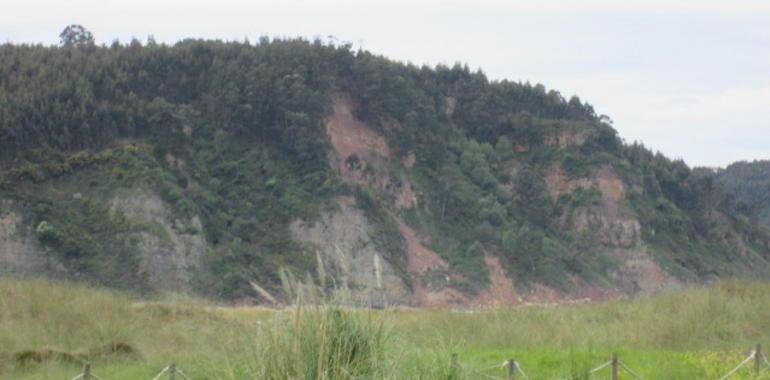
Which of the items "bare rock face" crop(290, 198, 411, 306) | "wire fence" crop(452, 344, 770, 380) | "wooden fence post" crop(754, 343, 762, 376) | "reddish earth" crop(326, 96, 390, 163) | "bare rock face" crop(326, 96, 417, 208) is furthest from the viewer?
"reddish earth" crop(326, 96, 390, 163)

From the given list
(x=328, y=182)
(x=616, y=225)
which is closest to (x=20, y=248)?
(x=328, y=182)

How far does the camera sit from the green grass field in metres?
8.81

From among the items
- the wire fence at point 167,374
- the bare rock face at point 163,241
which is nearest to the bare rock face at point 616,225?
the bare rock face at point 163,241

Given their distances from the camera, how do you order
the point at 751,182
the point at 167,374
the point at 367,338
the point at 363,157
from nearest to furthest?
the point at 367,338
the point at 167,374
the point at 363,157
the point at 751,182

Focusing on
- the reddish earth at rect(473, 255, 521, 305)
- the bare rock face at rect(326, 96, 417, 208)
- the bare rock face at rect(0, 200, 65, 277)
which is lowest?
the reddish earth at rect(473, 255, 521, 305)

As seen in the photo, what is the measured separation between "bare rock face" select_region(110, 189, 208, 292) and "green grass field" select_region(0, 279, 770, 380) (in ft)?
67.3

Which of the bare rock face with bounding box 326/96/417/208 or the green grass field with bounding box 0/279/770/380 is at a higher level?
the bare rock face with bounding box 326/96/417/208

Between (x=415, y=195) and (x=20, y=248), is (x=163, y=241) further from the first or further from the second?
(x=415, y=195)

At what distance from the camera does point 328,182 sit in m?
57.5

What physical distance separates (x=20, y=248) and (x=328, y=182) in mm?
17555

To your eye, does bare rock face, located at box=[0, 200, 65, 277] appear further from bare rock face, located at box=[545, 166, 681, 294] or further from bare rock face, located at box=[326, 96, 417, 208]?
bare rock face, located at box=[545, 166, 681, 294]

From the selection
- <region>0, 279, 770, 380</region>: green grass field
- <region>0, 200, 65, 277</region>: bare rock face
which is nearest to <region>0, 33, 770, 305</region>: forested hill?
<region>0, 200, 65, 277</region>: bare rock face

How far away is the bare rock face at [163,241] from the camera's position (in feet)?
150

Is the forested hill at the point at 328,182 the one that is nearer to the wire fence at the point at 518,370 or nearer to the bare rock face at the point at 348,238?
the bare rock face at the point at 348,238
